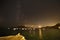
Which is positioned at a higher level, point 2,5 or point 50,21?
point 2,5

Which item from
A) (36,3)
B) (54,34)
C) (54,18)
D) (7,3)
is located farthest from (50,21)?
(7,3)

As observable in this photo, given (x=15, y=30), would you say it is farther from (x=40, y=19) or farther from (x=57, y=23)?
(x=57, y=23)

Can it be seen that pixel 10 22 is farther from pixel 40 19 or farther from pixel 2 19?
pixel 40 19

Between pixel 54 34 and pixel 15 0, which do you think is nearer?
pixel 54 34

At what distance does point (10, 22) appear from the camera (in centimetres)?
204

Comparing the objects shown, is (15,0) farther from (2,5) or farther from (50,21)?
(50,21)

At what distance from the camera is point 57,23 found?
197 centimetres

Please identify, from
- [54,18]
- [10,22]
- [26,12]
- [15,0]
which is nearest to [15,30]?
[10,22]

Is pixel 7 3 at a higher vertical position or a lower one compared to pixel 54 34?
higher

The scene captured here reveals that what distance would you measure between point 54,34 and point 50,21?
19 centimetres

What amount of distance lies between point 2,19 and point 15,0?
13.3 inches

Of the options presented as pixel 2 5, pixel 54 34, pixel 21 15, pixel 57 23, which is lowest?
pixel 54 34

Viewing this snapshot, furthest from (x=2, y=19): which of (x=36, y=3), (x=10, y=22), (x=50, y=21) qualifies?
(x=50, y=21)

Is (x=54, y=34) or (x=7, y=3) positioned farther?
(x=7, y=3)
